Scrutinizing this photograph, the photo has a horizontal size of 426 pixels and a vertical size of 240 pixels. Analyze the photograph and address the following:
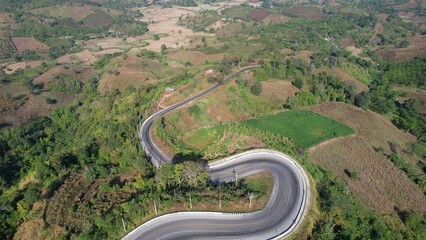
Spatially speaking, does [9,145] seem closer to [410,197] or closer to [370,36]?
[410,197]

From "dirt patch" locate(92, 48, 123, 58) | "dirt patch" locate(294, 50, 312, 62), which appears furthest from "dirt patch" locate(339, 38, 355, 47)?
"dirt patch" locate(92, 48, 123, 58)

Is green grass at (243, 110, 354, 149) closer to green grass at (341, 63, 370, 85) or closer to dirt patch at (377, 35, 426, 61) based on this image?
green grass at (341, 63, 370, 85)

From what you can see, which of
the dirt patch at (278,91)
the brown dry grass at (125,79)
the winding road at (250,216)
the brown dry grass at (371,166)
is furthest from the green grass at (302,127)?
the brown dry grass at (125,79)

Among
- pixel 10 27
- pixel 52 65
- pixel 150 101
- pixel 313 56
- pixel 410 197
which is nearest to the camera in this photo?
pixel 410 197

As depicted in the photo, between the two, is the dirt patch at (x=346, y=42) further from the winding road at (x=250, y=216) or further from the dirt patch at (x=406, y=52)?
the winding road at (x=250, y=216)

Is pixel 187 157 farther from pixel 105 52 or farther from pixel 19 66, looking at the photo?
pixel 19 66

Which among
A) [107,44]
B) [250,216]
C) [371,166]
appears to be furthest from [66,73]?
[371,166]

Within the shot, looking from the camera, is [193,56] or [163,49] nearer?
[193,56]

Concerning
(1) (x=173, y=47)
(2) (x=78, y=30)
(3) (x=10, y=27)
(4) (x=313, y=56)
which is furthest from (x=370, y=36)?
(3) (x=10, y=27)
